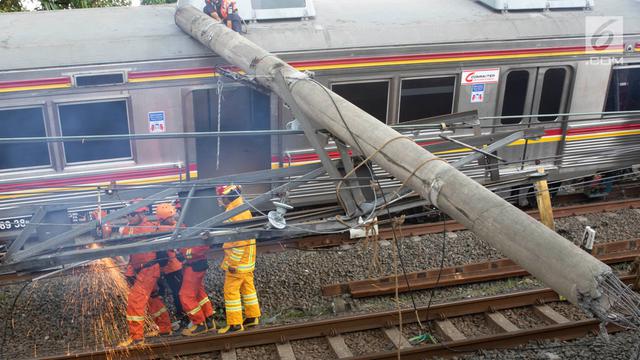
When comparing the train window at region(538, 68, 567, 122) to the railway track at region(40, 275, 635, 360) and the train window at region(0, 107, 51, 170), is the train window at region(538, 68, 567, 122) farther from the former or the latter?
the train window at region(0, 107, 51, 170)

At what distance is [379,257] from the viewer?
9125mm

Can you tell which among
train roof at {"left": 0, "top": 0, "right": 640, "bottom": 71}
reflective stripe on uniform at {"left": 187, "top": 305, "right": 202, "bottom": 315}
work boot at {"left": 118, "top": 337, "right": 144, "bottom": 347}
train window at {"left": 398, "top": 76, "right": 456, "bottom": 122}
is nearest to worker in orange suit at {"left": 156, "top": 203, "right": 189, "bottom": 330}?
reflective stripe on uniform at {"left": 187, "top": 305, "right": 202, "bottom": 315}

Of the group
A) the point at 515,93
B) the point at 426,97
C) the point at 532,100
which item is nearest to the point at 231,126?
the point at 426,97

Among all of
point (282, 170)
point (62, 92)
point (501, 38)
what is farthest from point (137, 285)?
point (501, 38)

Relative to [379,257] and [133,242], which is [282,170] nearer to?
[133,242]

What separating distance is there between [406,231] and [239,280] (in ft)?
11.1

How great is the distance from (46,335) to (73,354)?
0.86m

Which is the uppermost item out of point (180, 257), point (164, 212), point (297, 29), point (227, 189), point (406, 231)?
point (297, 29)

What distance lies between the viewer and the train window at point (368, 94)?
925 centimetres

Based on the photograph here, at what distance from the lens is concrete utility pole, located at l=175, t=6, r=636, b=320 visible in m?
3.23

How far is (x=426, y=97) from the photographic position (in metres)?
9.65

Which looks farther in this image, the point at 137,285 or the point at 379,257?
the point at 379,257

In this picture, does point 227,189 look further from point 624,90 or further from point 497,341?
point 624,90

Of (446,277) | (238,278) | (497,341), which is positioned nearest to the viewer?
(497,341)
